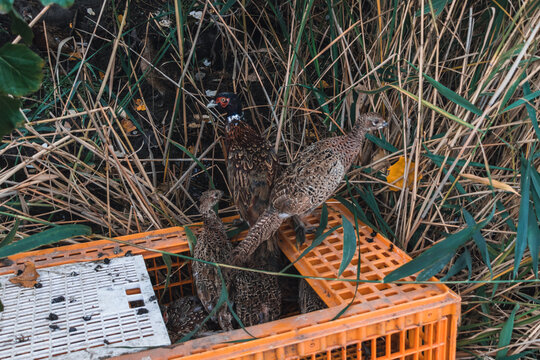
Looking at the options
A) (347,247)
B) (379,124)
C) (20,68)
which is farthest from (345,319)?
(20,68)

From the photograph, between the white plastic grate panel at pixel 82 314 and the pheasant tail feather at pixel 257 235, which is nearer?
the white plastic grate panel at pixel 82 314

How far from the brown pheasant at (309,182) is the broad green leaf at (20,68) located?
116cm

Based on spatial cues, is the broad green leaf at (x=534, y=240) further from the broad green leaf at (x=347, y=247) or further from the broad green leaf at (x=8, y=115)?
the broad green leaf at (x=8, y=115)

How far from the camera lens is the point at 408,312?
1750 mm

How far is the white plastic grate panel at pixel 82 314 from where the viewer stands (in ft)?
5.35

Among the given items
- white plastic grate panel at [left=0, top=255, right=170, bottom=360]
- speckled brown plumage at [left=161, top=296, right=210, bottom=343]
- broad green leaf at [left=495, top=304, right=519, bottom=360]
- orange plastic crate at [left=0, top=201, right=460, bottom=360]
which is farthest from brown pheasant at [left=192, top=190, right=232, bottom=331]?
broad green leaf at [left=495, top=304, right=519, bottom=360]

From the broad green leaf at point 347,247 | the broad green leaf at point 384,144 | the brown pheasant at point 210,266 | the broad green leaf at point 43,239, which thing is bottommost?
the brown pheasant at point 210,266

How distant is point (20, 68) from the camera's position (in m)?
1.41

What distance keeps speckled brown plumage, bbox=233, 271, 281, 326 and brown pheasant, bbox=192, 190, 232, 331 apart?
9 centimetres

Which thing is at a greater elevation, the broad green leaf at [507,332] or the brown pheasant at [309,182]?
the brown pheasant at [309,182]

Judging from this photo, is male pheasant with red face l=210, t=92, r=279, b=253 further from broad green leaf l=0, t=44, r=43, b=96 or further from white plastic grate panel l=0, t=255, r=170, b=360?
broad green leaf l=0, t=44, r=43, b=96

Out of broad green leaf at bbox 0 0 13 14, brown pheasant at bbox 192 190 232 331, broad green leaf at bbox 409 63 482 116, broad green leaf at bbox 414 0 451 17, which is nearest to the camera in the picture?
broad green leaf at bbox 0 0 13 14

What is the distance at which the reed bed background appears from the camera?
2.13m

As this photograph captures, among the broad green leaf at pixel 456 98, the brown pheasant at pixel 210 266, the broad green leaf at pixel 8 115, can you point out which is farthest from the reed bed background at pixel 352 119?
the broad green leaf at pixel 8 115
